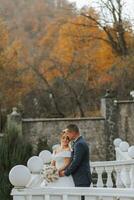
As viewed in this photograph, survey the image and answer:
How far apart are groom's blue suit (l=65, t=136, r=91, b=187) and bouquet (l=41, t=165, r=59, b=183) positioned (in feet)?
0.58

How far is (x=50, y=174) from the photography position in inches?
277

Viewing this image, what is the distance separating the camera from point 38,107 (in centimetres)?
2714

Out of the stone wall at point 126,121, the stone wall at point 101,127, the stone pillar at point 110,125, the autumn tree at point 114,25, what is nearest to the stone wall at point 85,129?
the stone wall at point 101,127

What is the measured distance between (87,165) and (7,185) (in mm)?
4410

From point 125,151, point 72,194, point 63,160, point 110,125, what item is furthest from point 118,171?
point 110,125

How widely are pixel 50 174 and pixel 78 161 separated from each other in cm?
46

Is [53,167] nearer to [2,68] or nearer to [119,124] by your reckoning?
[119,124]

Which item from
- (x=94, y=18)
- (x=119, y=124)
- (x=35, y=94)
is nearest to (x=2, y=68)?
(x=35, y=94)

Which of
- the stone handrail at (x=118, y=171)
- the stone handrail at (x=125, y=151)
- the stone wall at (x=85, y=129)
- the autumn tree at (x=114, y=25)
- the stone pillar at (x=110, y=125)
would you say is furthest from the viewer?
the autumn tree at (x=114, y=25)

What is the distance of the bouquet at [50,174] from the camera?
7.02 meters

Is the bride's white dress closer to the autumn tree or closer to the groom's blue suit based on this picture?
the groom's blue suit

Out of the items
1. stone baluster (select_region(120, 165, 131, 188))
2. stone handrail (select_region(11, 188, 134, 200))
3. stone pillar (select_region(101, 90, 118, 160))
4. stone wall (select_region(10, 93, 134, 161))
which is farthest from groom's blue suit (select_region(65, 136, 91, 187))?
stone pillar (select_region(101, 90, 118, 160))

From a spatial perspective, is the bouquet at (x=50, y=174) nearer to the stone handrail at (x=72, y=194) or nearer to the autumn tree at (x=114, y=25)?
the stone handrail at (x=72, y=194)

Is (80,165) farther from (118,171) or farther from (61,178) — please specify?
(118,171)
